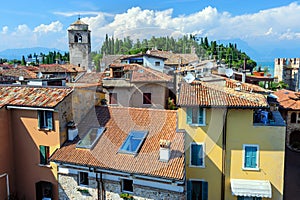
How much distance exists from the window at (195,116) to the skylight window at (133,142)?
1.98 meters

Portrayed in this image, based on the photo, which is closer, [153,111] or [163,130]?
[163,130]

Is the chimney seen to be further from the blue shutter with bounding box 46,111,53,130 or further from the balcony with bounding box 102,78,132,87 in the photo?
the balcony with bounding box 102,78,132,87

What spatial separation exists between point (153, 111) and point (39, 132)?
528cm

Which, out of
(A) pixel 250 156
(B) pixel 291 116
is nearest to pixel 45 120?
(A) pixel 250 156

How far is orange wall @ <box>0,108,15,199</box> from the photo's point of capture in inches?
492

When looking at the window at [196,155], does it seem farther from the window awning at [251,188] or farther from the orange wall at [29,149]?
the orange wall at [29,149]

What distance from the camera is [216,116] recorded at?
11.4m

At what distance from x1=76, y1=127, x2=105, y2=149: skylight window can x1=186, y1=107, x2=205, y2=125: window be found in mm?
3926

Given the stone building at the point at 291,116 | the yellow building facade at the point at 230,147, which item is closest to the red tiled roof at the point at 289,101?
the stone building at the point at 291,116

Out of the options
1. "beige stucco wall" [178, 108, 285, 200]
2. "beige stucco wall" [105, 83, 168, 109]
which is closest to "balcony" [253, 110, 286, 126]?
"beige stucco wall" [178, 108, 285, 200]

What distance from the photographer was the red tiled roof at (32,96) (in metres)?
12.1

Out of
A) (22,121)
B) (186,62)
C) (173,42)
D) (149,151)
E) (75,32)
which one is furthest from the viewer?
(75,32)

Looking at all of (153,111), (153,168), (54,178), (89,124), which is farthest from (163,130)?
(54,178)

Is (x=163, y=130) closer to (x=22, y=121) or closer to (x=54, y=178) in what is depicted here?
(x=54, y=178)
